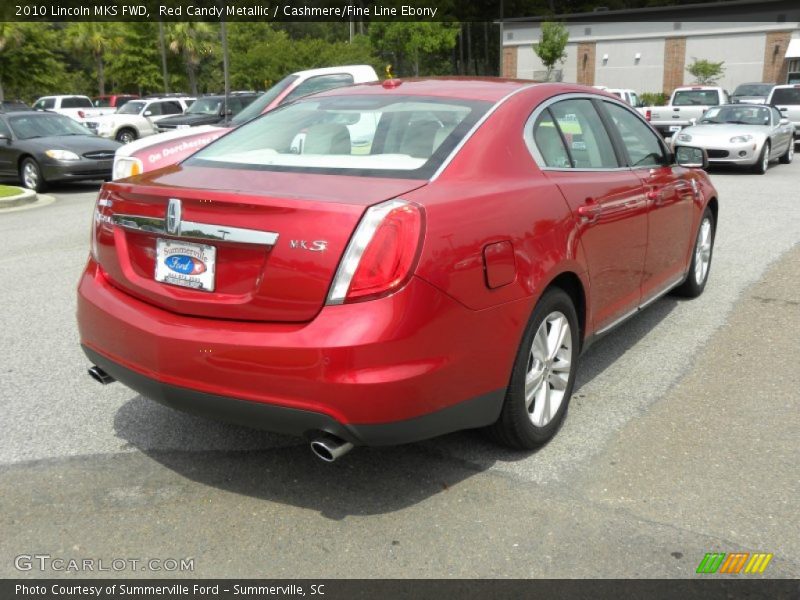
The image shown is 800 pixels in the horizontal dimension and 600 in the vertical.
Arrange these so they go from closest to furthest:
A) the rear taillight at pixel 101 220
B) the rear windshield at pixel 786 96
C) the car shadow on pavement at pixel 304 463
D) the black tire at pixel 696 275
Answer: the car shadow on pavement at pixel 304 463, the rear taillight at pixel 101 220, the black tire at pixel 696 275, the rear windshield at pixel 786 96

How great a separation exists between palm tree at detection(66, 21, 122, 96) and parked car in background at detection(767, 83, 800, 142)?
40.8 metres

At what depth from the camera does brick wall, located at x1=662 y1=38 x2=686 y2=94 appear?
54719 mm

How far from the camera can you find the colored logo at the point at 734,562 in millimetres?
2781

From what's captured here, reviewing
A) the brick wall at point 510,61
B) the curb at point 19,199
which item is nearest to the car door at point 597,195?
the curb at point 19,199

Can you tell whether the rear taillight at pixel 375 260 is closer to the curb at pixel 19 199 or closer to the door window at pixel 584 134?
the door window at pixel 584 134

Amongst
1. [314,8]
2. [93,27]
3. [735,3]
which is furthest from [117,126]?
[314,8]

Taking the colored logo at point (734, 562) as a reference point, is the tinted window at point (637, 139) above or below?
above

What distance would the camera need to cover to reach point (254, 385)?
2883mm

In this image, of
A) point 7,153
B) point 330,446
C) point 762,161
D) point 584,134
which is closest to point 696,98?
point 762,161

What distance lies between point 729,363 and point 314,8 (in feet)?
303

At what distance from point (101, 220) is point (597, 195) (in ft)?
7.65

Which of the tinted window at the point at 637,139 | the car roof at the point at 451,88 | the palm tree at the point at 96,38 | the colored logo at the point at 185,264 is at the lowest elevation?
the colored logo at the point at 185,264

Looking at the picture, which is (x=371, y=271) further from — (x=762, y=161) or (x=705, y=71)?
(x=705, y=71)

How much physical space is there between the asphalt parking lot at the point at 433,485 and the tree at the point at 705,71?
51762 mm
